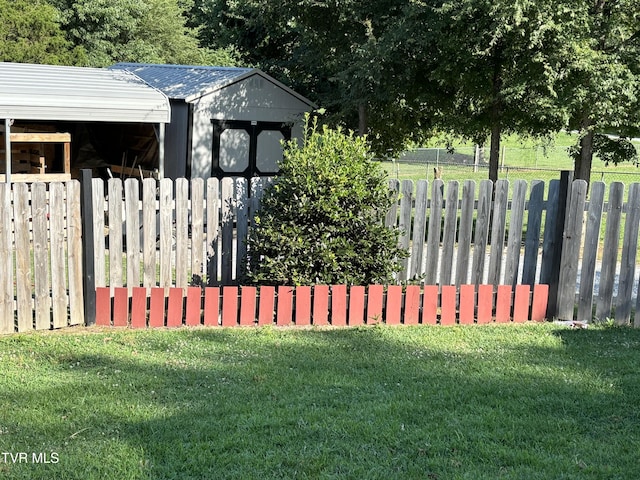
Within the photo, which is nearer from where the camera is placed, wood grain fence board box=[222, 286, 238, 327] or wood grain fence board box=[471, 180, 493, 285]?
wood grain fence board box=[222, 286, 238, 327]

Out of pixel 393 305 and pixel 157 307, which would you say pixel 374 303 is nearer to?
pixel 393 305

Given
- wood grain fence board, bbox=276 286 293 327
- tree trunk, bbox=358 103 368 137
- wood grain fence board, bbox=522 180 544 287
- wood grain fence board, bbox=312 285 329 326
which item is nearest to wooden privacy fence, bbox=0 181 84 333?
wood grain fence board, bbox=276 286 293 327

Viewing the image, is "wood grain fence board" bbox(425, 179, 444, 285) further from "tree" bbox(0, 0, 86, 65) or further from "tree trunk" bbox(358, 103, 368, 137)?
"tree" bbox(0, 0, 86, 65)

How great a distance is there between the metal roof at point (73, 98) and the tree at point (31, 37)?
1090 centimetres

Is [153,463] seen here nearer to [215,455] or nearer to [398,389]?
[215,455]

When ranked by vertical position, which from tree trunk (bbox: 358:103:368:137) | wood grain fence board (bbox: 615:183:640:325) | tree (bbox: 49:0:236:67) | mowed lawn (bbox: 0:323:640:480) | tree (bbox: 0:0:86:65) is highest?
tree (bbox: 49:0:236:67)

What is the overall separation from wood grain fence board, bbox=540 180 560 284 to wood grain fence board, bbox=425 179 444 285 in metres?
1.11

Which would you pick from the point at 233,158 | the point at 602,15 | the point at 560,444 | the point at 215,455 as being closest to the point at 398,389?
the point at 560,444

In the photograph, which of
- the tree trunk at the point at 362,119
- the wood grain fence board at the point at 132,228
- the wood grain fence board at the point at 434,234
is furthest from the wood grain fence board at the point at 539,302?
the tree trunk at the point at 362,119

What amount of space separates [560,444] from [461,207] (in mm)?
3732

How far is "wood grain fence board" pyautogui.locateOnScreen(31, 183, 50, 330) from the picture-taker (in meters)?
6.35

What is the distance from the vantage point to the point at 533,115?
43.9ft

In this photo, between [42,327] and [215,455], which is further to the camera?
[42,327]

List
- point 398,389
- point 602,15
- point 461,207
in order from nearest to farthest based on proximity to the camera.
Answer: point 398,389 < point 461,207 < point 602,15
